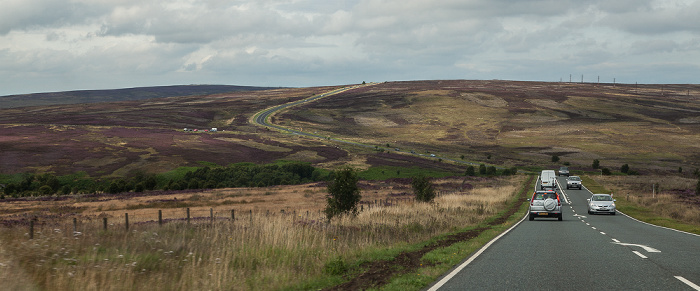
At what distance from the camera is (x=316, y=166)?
299 ft

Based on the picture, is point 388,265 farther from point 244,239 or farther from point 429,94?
point 429,94

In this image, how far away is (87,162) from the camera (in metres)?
82.2

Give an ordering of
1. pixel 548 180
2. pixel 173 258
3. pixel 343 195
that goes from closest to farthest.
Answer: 1. pixel 173 258
2. pixel 343 195
3. pixel 548 180

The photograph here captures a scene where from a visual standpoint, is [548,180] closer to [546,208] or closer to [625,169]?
[546,208]

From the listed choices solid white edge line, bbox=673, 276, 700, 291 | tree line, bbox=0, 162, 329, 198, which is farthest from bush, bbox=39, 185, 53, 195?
solid white edge line, bbox=673, 276, 700, 291

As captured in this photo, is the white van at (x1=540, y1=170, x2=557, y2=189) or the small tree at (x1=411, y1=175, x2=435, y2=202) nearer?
the small tree at (x1=411, y1=175, x2=435, y2=202)

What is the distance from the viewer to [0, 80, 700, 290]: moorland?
1065cm

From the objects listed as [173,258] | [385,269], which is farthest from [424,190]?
[173,258]

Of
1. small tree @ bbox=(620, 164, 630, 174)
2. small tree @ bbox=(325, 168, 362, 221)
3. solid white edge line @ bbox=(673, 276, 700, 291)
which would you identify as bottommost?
small tree @ bbox=(620, 164, 630, 174)

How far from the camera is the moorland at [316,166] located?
10648 millimetres

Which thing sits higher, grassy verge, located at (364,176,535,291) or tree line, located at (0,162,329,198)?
grassy verge, located at (364,176,535,291)

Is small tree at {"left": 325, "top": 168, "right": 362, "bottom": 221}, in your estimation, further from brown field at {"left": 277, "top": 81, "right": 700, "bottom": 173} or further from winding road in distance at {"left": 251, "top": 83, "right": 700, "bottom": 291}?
brown field at {"left": 277, "top": 81, "right": 700, "bottom": 173}

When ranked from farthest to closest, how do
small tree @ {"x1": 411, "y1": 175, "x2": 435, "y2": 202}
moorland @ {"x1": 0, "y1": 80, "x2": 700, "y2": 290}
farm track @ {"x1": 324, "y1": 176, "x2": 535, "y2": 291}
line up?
small tree @ {"x1": 411, "y1": 175, "x2": 435, "y2": 202} → moorland @ {"x1": 0, "y1": 80, "x2": 700, "y2": 290} → farm track @ {"x1": 324, "y1": 176, "x2": 535, "y2": 291}

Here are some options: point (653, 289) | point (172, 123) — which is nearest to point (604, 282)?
point (653, 289)
